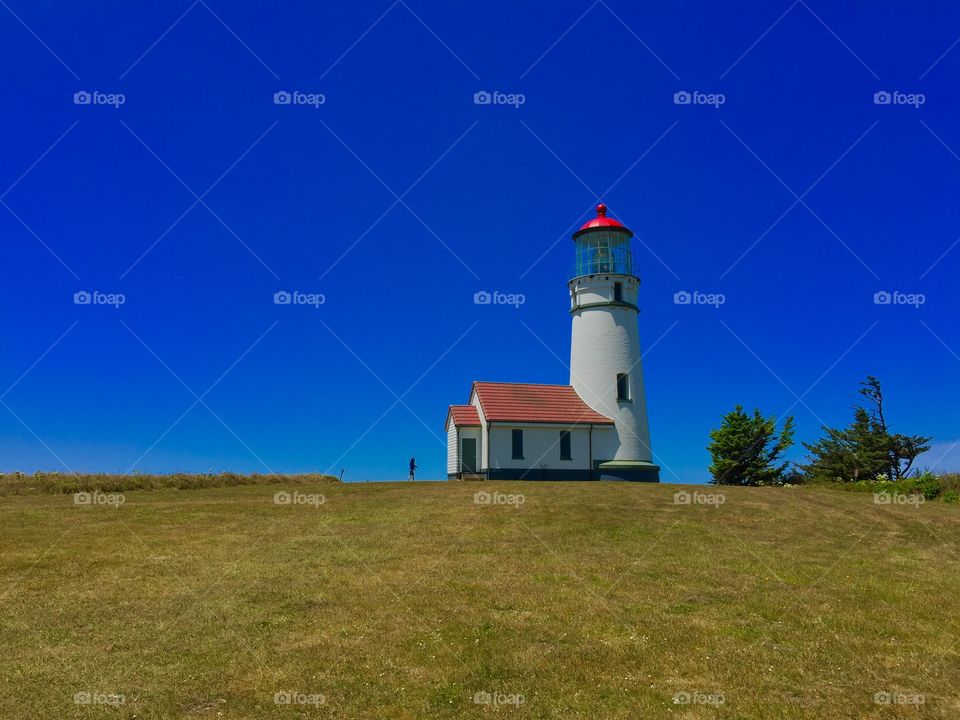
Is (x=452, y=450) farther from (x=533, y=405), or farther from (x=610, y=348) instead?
(x=610, y=348)

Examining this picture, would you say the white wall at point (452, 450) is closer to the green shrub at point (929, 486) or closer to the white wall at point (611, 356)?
the white wall at point (611, 356)

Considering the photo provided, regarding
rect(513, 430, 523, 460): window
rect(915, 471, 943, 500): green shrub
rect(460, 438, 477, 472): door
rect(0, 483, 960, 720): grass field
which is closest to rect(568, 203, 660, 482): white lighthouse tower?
rect(513, 430, 523, 460): window

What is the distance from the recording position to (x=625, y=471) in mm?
Answer: 36219

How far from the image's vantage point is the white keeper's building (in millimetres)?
35719

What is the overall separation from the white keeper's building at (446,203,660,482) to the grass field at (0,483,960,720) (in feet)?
44.2

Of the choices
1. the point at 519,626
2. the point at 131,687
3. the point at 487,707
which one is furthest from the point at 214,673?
the point at 519,626

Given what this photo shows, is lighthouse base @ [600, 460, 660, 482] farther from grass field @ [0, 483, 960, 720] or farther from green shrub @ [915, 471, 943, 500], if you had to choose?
grass field @ [0, 483, 960, 720]

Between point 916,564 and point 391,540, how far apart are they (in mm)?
13004

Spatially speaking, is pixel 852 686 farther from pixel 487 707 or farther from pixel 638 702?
pixel 487 707

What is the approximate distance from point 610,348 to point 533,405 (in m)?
5.38

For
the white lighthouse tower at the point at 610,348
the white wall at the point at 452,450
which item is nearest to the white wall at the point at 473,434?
the white wall at the point at 452,450

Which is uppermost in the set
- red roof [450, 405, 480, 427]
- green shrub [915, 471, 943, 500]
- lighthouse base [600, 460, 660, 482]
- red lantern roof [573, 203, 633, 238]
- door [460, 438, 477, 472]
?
red lantern roof [573, 203, 633, 238]

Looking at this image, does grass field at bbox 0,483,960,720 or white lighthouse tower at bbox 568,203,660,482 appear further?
white lighthouse tower at bbox 568,203,660,482

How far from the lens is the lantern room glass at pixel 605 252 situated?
126ft
